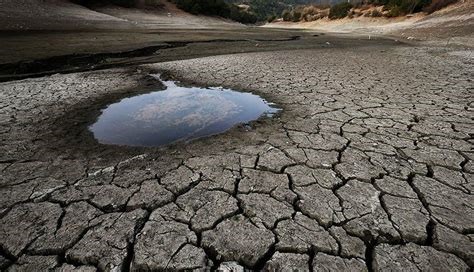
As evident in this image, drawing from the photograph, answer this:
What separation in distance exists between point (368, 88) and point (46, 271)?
16.6 feet

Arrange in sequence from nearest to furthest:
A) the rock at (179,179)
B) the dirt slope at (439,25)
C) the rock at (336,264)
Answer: the rock at (336,264) → the rock at (179,179) → the dirt slope at (439,25)

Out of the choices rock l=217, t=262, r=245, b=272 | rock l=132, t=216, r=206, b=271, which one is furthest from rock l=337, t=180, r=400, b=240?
rock l=132, t=216, r=206, b=271

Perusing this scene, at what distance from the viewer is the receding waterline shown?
3.21 m

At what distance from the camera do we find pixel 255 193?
6.86 ft

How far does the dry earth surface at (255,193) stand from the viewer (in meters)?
1.57

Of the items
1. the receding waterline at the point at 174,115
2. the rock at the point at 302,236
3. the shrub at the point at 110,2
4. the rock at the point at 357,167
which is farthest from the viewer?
the shrub at the point at 110,2

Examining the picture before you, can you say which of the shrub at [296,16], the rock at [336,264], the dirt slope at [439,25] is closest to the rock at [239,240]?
the rock at [336,264]

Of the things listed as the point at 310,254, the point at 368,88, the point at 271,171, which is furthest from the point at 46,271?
the point at 368,88

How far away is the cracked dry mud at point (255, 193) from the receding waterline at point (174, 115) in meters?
0.24

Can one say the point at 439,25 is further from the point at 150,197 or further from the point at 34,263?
the point at 34,263

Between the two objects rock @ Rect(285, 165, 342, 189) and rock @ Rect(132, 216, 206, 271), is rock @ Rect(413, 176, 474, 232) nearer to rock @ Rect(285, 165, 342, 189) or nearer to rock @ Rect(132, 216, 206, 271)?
rock @ Rect(285, 165, 342, 189)

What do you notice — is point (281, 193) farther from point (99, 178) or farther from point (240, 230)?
point (99, 178)

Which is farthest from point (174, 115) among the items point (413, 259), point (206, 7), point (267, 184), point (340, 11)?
point (206, 7)

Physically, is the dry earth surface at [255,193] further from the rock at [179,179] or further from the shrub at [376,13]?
the shrub at [376,13]
